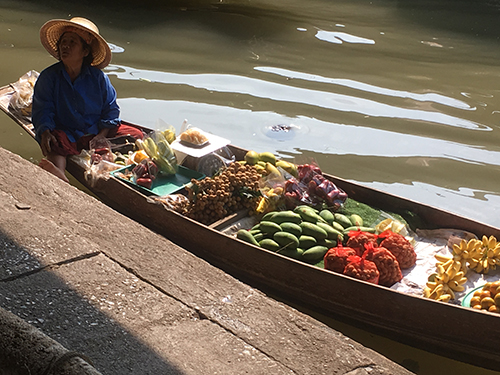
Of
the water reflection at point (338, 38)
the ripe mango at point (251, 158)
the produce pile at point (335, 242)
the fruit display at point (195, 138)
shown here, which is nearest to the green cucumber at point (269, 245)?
the produce pile at point (335, 242)

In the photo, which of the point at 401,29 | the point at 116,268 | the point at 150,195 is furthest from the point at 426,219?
the point at 401,29

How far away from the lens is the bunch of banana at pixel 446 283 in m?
3.08

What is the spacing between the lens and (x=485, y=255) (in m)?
3.29

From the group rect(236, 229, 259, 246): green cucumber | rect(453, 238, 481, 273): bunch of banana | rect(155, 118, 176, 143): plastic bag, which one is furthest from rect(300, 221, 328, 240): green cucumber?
rect(155, 118, 176, 143): plastic bag

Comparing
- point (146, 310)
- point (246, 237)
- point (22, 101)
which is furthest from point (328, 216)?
point (22, 101)

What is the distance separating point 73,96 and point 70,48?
1.27 feet

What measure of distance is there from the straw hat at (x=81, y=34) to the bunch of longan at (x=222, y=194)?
1.52m

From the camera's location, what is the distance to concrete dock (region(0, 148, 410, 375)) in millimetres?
1861

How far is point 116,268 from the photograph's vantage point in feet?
7.54

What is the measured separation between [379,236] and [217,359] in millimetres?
1903

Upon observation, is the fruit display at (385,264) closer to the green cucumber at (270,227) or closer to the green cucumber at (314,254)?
the green cucumber at (314,254)

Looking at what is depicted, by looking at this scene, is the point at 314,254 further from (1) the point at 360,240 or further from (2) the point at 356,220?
(2) the point at 356,220

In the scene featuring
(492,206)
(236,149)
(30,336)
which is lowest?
(492,206)

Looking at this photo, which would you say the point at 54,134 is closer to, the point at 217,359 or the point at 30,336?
the point at 217,359
